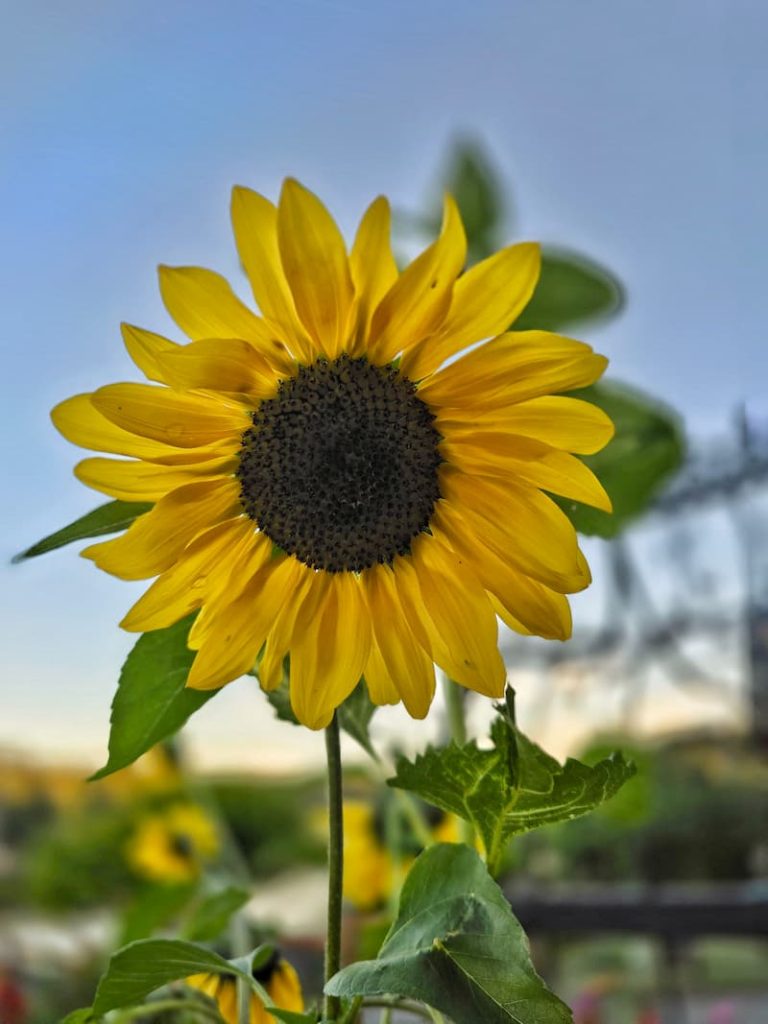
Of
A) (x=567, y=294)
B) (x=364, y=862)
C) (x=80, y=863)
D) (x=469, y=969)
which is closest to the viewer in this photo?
(x=469, y=969)

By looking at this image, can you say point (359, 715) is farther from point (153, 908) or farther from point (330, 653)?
point (153, 908)

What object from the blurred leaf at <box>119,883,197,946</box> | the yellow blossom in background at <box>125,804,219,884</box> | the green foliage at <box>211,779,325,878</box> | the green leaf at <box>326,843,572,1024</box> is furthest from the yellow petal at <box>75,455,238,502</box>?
the green foliage at <box>211,779,325,878</box>

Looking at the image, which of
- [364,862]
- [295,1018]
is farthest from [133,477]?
[364,862]

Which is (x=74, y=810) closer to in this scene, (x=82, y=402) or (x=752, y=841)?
(x=752, y=841)

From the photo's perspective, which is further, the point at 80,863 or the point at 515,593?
the point at 80,863

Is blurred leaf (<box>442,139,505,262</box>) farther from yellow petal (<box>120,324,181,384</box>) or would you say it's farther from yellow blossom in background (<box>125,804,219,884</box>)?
yellow blossom in background (<box>125,804,219,884</box>)

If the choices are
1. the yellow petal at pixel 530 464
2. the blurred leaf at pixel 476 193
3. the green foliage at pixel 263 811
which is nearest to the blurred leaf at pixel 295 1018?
the yellow petal at pixel 530 464

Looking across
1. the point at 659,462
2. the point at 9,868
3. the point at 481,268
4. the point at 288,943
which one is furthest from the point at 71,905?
the point at 481,268

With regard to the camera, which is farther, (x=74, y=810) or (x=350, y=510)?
(x=74, y=810)
